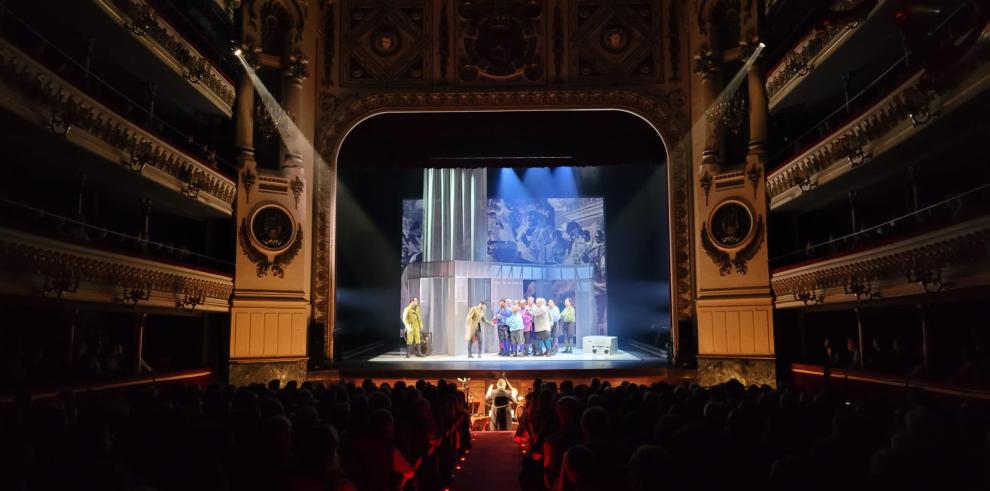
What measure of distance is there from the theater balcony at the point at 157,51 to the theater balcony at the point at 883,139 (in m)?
10.2

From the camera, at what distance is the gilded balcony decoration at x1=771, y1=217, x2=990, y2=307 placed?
24.9 feet

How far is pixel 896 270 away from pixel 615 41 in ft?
24.6

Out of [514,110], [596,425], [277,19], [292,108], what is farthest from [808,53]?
[596,425]

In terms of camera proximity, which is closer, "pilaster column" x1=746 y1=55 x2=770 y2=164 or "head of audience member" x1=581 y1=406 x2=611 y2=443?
"head of audience member" x1=581 y1=406 x2=611 y2=443

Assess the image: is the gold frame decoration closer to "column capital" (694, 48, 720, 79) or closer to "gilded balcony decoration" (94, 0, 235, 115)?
"gilded balcony decoration" (94, 0, 235, 115)

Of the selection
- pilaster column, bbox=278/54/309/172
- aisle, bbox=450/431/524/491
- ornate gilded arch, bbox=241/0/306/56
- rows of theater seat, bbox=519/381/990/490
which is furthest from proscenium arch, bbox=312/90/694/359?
rows of theater seat, bbox=519/381/990/490

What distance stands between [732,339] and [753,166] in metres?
3.21

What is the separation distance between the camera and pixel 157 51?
1119 cm

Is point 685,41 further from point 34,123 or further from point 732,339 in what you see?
point 34,123

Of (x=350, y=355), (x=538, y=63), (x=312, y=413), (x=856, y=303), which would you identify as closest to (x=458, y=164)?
(x=538, y=63)

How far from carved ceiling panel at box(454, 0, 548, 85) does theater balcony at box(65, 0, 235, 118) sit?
4670 mm

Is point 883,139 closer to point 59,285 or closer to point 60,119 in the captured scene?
point 60,119

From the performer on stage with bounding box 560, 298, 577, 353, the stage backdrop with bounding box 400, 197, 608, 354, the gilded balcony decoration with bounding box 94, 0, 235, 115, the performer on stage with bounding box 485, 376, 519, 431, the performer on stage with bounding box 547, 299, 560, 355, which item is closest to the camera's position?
the gilded balcony decoration with bounding box 94, 0, 235, 115

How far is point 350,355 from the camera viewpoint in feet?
54.6
